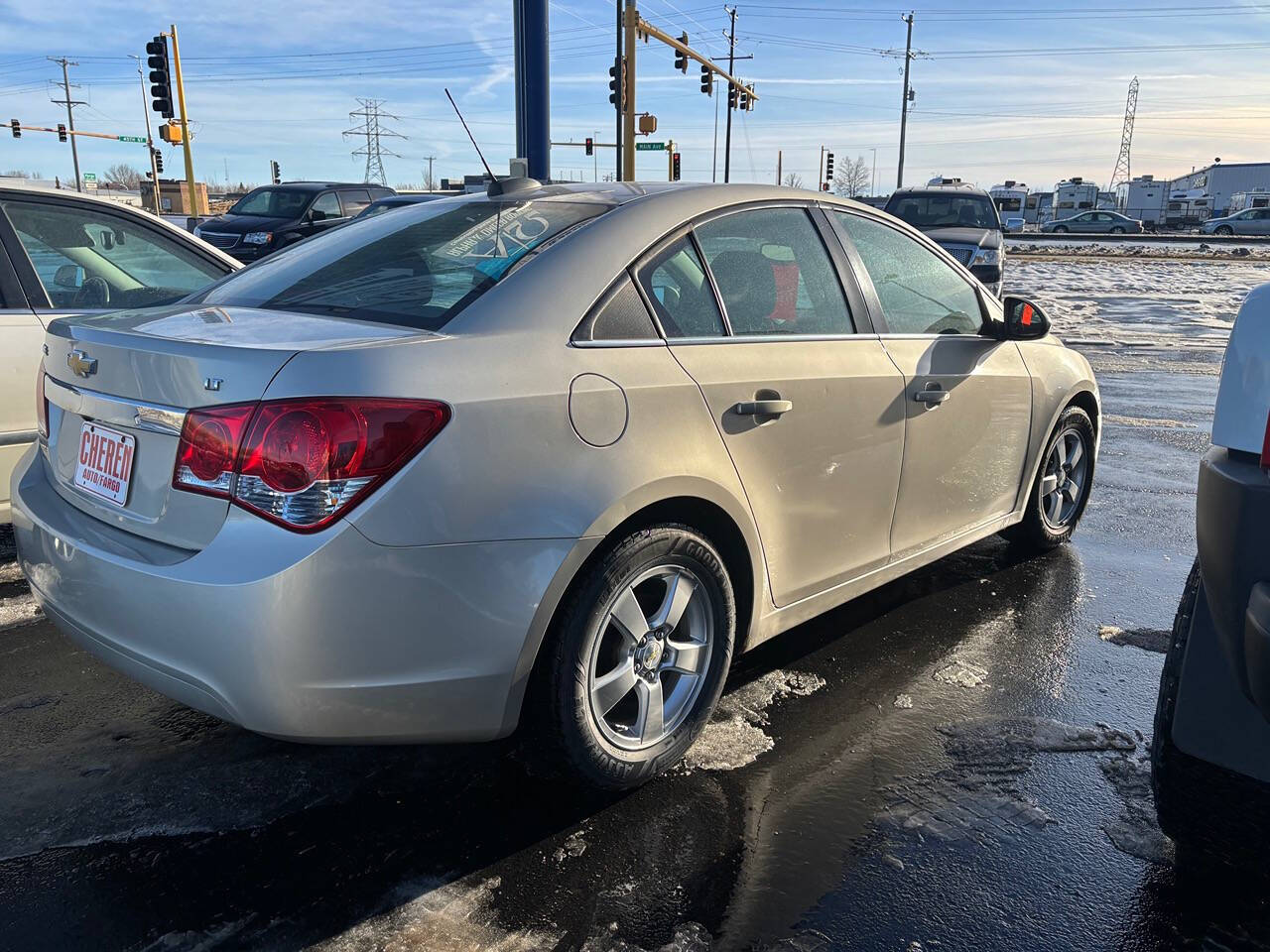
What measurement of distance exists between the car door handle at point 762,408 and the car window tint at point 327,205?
15.3 meters

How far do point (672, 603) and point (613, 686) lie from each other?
0.89 feet

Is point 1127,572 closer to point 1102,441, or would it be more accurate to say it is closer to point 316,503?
point 1102,441

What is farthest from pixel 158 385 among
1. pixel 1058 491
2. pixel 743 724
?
pixel 1058 491

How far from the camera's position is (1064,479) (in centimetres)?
471

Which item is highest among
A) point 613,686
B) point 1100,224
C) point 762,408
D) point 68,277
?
point 1100,224

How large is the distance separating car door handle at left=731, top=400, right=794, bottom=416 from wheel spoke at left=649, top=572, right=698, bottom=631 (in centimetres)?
49

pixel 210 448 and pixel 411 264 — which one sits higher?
pixel 411 264

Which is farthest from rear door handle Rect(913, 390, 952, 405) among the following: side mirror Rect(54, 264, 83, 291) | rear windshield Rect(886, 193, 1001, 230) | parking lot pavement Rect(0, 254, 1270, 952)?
rear windshield Rect(886, 193, 1001, 230)

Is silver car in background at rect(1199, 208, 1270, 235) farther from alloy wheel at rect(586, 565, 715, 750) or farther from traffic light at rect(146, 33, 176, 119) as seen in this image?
alloy wheel at rect(586, 565, 715, 750)

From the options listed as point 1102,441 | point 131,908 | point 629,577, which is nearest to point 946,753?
point 629,577

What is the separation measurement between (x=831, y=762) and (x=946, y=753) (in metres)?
0.35

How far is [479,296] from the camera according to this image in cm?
249

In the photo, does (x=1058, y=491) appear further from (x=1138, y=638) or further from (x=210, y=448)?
(x=210, y=448)

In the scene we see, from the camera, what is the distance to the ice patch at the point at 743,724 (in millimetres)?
2909
